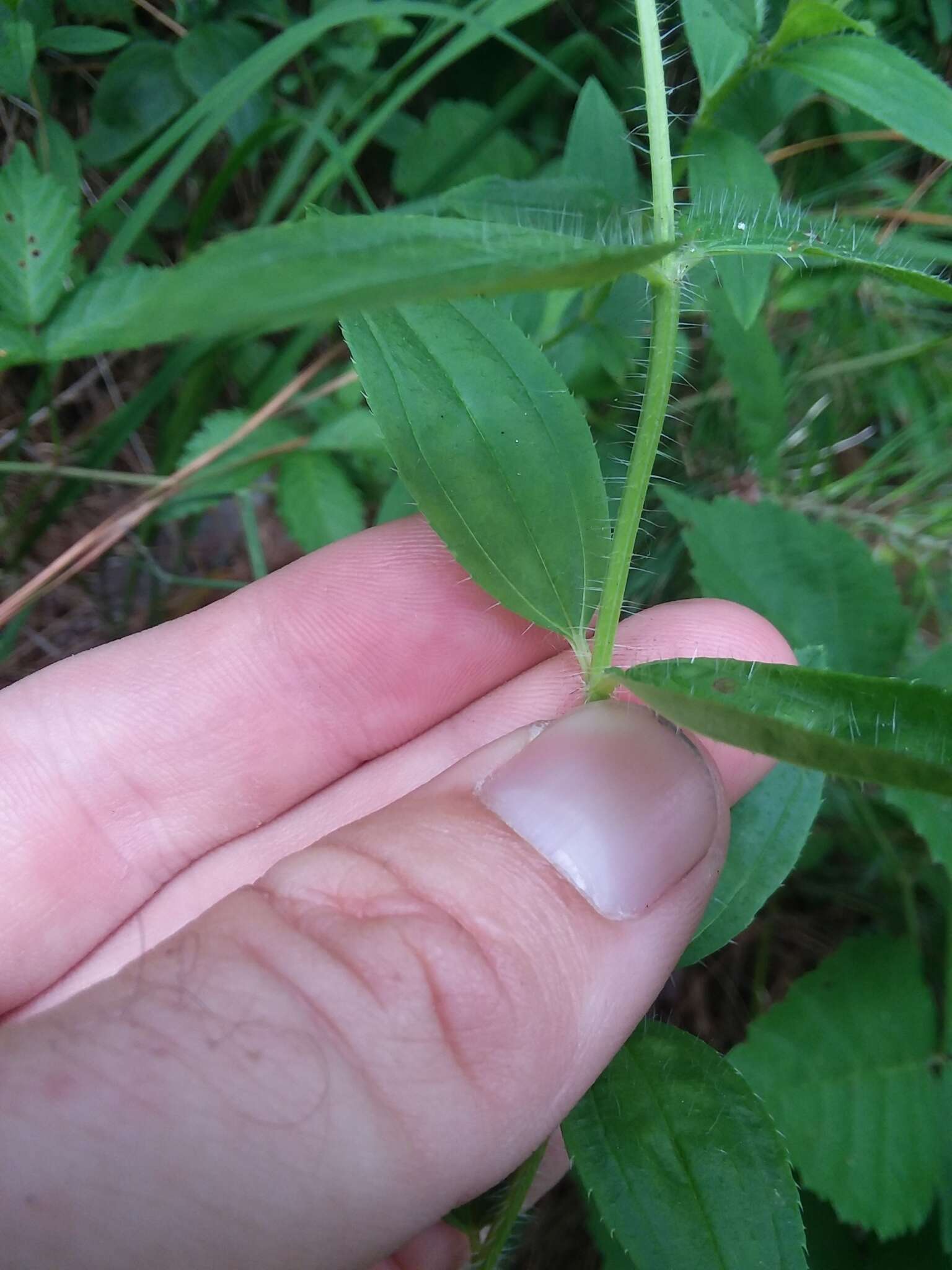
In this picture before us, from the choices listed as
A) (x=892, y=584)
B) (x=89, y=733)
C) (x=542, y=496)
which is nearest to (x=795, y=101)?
(x=892, y=584)

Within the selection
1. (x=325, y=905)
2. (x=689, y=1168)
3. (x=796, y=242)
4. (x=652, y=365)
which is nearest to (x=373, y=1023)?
(x=325, y=905)

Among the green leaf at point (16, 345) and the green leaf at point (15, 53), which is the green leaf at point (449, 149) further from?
the green leaf at point (16, 345)

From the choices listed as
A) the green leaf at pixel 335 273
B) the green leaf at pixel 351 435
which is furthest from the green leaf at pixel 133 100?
the green leaf at pixel 335 273

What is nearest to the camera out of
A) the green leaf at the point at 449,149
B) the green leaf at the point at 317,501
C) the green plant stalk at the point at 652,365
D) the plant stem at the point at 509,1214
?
the green plant stalk at the point at 652,365

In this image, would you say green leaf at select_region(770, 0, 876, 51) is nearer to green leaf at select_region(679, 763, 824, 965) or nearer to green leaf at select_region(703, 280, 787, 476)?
green leaf at select_region(703, 280, 787, 476)

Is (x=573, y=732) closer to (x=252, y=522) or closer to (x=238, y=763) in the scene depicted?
(x=238, y=763)

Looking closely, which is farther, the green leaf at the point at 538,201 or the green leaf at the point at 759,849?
the green leaf at the point at 538,201

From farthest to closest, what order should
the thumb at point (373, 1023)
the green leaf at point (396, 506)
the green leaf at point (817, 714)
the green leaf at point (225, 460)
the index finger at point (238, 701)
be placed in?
the green leaf at point (225, 460) → the green leaf at point (396, 506) → the index finger at point (238, 701) → the thumb at point (373, 1023) → the green leaf at point (817, 714)
